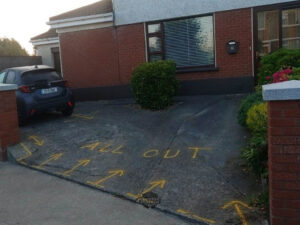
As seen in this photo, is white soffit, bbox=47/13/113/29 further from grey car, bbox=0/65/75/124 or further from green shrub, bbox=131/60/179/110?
grey car, bbox=0/65/75/124

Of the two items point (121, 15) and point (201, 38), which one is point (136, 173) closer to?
point (201, 38)

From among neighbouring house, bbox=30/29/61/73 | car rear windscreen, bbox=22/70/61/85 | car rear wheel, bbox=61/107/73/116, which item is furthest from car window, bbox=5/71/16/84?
neighbouring house, bbox=30/29/61/73

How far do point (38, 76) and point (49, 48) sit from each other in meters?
9.93

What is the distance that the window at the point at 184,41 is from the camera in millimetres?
11102

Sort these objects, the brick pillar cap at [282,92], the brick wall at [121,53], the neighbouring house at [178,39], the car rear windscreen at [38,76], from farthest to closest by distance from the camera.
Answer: the brick wall at [121,53] < the neighbouring house at [178,39] < the car rear windscreen at [38,76] < the brick pillar cap at [282,92]

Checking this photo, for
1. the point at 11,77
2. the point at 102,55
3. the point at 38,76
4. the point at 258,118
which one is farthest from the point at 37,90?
the point at 258,118

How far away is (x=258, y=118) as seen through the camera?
5816 millimetres

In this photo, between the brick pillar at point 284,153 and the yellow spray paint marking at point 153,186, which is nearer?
the brick pillar at point 284,153

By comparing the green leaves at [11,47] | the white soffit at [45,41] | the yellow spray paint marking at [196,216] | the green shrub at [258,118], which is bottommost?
the yellow spray paint marking at [196,216]

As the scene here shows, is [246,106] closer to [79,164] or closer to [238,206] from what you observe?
[238,206]

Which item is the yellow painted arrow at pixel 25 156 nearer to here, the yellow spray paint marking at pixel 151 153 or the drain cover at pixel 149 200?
the yellow spray paint marking at pixel 151 153

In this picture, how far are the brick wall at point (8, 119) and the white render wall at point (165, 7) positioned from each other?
5768 millimetres

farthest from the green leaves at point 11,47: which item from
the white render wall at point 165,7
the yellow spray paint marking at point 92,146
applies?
the yellow spray paint marking at point 92,146

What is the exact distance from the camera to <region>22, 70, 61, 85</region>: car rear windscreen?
28.8 ft
